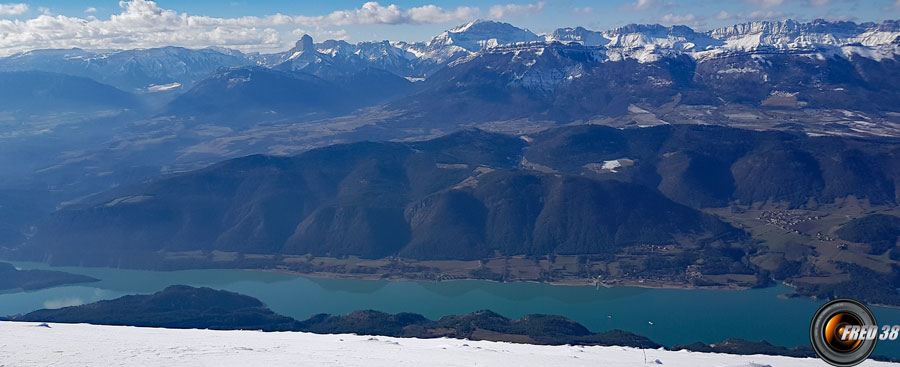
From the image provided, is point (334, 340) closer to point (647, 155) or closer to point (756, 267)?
point (756, 267)

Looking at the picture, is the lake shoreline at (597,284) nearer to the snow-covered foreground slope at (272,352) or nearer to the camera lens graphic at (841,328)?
the snow-covered foreground slope at (272,352)

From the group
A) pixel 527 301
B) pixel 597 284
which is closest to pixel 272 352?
pixel 527 301

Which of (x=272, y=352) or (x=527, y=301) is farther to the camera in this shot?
(x=527, y=301)

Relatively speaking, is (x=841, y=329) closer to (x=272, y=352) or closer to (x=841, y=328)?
(x=841, y=328)

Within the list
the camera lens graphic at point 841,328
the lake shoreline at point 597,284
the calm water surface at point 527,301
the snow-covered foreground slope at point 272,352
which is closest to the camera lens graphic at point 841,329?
the camera lens graphic at point 841,328

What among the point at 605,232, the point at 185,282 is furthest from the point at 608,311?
the point at 185,282

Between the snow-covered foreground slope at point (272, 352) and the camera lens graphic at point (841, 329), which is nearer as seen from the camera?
the camera lens graphic at point (841, 329)
